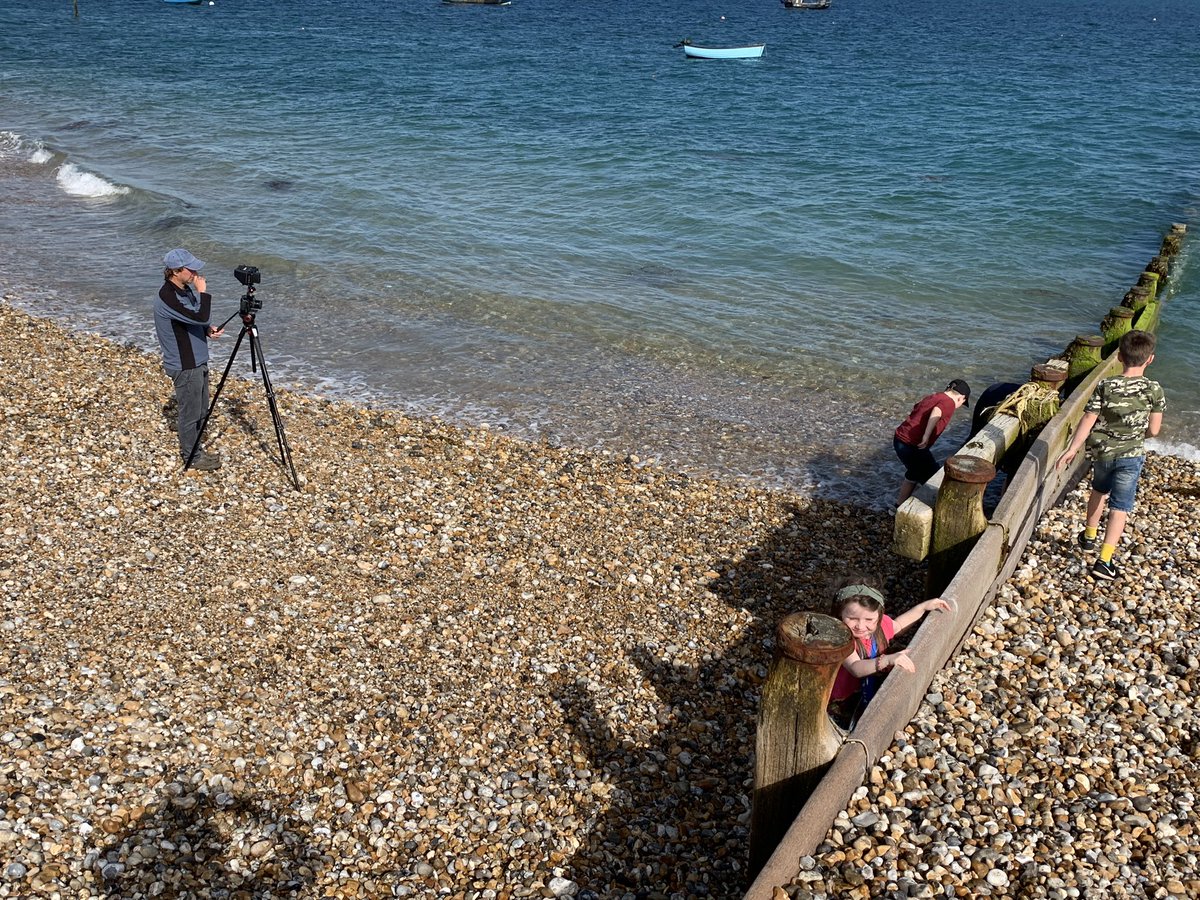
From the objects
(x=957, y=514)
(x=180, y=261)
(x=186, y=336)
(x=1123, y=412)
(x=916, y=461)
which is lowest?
(x=916, y=461)

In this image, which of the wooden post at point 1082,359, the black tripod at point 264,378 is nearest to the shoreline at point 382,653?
the black tripod at point 264,378

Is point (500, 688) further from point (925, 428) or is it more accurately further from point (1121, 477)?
point (1121, 477)

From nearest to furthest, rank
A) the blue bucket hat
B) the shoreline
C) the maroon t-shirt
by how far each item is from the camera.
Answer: the shoreline < the maroon t-shirt < the blue bucket hat

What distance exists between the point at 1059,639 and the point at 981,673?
2.87 feet

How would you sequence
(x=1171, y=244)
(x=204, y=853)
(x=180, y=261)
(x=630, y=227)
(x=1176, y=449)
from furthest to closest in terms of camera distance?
(x=630, y=227) < (x=1171, y=244) < (x=1176, y=449) < (x=180, y=261) < (x=204, y=853)

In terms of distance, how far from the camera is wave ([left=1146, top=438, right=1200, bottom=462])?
1220cm

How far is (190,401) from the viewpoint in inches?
408

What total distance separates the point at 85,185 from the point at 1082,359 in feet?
78.2

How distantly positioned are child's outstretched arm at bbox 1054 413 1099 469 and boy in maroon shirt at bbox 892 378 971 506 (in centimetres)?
94

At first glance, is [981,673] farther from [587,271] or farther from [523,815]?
[587,271]

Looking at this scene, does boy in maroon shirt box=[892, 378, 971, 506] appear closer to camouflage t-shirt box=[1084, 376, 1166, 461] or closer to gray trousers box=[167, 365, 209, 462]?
camouflage t-shirt box=[1084, 376, 1166, 461]

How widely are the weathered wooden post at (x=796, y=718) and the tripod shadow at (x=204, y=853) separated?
259 cm

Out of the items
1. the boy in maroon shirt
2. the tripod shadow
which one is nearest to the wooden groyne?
the boy in maroon shirt

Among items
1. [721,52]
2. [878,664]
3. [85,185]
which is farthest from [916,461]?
[721,52]
